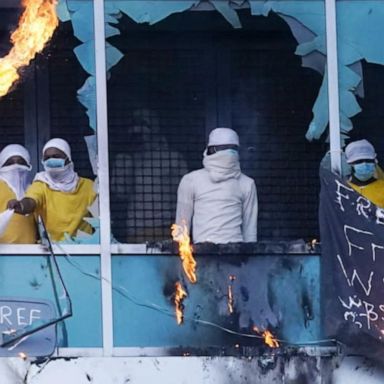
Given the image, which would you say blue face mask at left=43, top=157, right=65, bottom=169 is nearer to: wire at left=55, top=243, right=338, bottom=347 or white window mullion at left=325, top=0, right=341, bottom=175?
wire at left=55, top=243, right=338, bottom=347

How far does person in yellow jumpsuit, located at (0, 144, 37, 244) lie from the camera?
6.99 metres

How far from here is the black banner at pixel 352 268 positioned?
675 centimetres

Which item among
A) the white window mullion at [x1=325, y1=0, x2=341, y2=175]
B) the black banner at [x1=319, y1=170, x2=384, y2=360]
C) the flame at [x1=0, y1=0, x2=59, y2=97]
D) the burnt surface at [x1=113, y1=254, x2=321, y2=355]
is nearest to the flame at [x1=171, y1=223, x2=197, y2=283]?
the burnt surface at [x1=113, y1=254, x2=321, y2=355]

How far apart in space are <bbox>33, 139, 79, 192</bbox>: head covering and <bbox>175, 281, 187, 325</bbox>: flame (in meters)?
0.85

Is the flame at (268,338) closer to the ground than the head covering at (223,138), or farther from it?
closer to the ground

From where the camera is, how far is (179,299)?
696 cm

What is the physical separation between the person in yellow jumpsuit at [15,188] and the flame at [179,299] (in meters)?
0.89

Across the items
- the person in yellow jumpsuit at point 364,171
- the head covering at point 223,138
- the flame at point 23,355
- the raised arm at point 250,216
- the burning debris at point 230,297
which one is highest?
the head covering at point 223,138

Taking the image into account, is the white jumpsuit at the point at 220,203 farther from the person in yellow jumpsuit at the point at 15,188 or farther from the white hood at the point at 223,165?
the person in yellow jumpsuit at the point at 15,188

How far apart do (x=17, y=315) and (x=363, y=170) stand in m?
2.19

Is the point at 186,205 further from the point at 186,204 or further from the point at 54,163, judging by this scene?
the point at 54,163

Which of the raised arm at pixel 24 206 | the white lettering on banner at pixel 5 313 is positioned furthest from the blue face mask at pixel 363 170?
the white lettering on banner at pixel 5 313

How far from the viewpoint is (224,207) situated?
7078mm

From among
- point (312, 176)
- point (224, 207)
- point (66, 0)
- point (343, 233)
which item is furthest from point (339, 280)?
point (66, 0)
